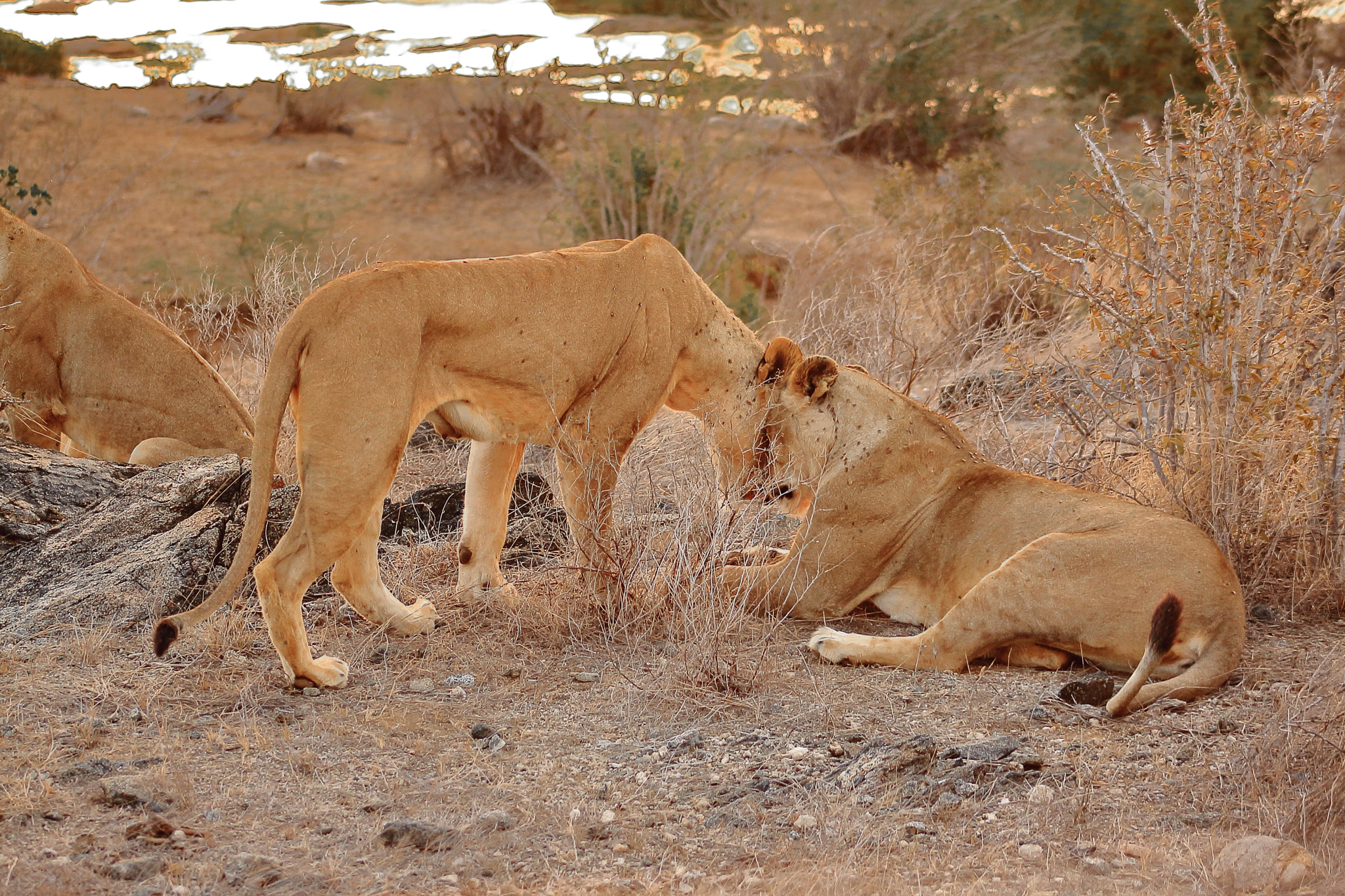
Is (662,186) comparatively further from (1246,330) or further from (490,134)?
(1246,330)

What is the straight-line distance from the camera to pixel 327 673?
4113mm

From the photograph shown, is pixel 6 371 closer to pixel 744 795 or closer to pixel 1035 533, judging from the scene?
pixel 744 795

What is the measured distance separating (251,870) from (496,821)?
0.59 metres

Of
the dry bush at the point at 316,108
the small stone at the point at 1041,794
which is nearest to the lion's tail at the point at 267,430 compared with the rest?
the small stone at the point at 1041,794

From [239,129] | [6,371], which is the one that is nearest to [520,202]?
[239,129]

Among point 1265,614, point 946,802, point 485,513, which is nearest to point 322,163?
point 485,513

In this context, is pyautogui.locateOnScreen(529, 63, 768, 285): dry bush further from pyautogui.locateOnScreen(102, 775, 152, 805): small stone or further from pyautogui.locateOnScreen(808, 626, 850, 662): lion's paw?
pyautogui.locateOnScreen(102, 775, 152, 805): small stone

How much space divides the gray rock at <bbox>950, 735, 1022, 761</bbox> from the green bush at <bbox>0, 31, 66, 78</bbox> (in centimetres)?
2342

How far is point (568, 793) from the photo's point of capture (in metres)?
3.46

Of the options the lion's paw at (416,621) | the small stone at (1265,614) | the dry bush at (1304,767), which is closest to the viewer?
the dry bush at (1304,767)

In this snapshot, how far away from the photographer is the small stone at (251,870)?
9.58ft

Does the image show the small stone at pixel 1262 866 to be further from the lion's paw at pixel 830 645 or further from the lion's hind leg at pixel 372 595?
the lion's hind leg at pixel 372 595

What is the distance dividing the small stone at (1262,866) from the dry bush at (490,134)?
16.9 m

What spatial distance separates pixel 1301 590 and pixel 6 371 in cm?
534
